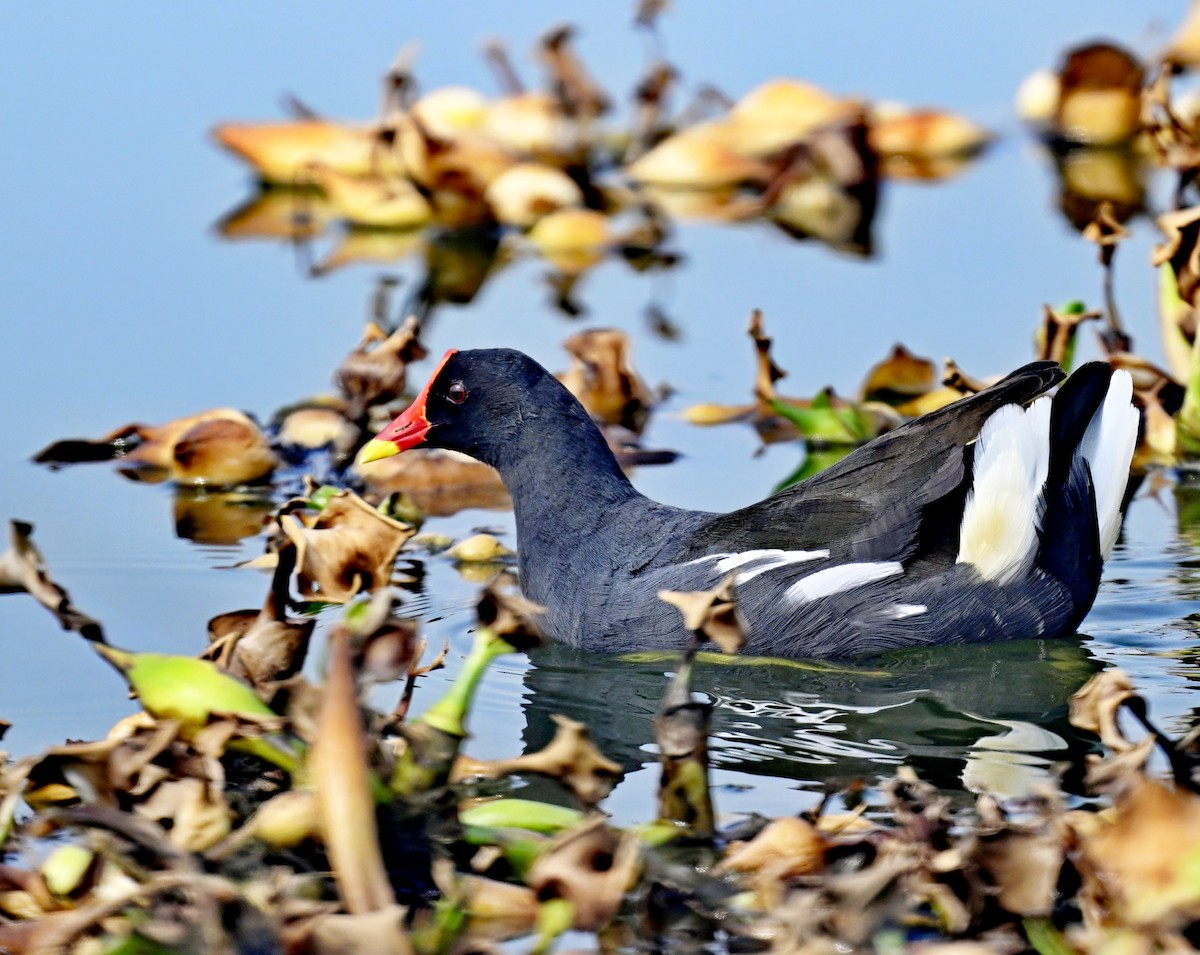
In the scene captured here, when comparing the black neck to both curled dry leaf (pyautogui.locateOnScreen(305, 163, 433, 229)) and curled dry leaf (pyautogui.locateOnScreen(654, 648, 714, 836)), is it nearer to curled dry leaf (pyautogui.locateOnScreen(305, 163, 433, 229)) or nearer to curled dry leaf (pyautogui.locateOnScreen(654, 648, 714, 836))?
curled dry leaf (pyautogui.locateOnScreen(654, 648, 714, 836))

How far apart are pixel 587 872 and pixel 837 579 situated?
176 centimetres

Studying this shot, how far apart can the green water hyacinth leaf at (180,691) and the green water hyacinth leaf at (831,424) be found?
3049 millimetres

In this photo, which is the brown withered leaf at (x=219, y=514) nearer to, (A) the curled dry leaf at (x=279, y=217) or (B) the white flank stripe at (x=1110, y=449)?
(B) the white flank stripe at (x=1110, y=449)

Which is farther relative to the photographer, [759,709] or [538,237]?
[538,237]

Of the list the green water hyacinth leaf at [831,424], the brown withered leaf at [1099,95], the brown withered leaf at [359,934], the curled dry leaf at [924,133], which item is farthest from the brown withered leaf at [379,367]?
the brown withered leaf at [1099,95]

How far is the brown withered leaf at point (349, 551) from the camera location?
141 inches

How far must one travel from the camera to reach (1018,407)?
4383 millimetres

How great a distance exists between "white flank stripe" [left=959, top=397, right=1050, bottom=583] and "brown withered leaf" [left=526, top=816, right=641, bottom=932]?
6.02 ft

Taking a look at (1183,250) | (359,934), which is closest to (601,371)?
(1183,250)

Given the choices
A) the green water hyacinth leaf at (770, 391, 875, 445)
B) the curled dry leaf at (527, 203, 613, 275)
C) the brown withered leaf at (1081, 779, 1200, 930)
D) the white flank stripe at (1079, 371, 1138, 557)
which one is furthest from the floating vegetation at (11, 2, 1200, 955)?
the curled dry leaf at (527, 203, 613, 275)

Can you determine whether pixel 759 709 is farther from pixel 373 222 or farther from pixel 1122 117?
pixel 1122 117

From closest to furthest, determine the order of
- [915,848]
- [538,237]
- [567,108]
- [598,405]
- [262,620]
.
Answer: [915,848] → [262,620] → [598,405] → [538,237] → [567,108]

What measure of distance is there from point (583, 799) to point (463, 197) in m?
5.72

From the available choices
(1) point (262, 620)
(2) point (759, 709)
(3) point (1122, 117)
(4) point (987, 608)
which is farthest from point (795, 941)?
(3) point (1122, 117)
